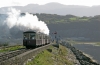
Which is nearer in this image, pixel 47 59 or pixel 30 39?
pixel 47 59

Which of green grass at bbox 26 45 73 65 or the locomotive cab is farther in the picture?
the locomotive cab

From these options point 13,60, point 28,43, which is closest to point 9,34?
point 28,43

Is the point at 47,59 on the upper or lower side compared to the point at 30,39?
lower

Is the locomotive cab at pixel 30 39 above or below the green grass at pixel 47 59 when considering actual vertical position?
above

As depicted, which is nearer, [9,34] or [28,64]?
[28,64]

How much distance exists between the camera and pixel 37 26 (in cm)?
7306

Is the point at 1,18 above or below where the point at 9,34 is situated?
above

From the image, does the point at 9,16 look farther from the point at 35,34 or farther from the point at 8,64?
the point at 8,64

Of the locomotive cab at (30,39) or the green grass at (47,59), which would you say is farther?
the locomotive cab at (30,39)

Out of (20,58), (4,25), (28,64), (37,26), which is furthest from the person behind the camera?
(4,25)

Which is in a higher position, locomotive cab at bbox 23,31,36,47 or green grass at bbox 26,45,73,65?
locomotive cab at bbox 23,31,36,47

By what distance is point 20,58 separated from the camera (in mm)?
23422

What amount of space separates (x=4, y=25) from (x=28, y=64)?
160296 millimetres

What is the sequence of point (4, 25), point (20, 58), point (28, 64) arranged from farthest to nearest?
point (4, 25) < point (28, 64) < point (20, 58)
